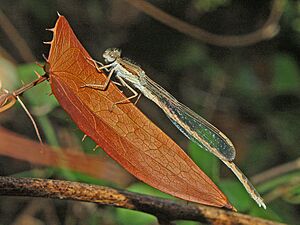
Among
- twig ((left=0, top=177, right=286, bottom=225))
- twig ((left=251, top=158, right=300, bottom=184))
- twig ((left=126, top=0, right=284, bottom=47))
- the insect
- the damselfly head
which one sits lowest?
twig ((left=0, top=177, right=286, bottom=225))

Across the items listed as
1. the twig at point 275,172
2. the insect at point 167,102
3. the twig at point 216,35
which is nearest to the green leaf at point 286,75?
the twig at point 216,35

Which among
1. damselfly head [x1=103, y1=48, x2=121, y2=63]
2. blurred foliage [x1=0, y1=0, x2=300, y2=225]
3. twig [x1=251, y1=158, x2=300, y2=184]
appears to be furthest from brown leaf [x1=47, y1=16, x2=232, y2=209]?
blurred foliage [x1=0, y1=0, x2=300, y2=225]

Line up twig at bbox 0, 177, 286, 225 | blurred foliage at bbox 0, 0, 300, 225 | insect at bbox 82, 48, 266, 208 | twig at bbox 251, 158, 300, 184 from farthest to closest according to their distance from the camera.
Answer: blurred foliage at bbox 0, 0, 300, 225 < twig at bbox 251, 158, 300, 184 < insect at bbox 82, 48, 266, 208 < twig at bbox 0, 177, 286, 225

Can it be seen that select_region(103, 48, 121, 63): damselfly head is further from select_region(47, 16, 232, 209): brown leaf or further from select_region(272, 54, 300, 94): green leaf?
select_region(272, 54, 300, 94): green leaf

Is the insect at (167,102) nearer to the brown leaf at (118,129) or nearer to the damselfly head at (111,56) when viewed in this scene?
the damselfly head at (111,56)

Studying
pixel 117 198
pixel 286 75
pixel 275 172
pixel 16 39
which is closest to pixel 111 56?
pixel 117 198

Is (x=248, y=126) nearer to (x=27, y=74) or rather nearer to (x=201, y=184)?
(x=27, y=74)

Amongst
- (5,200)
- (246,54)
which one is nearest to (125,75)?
(5,200)
